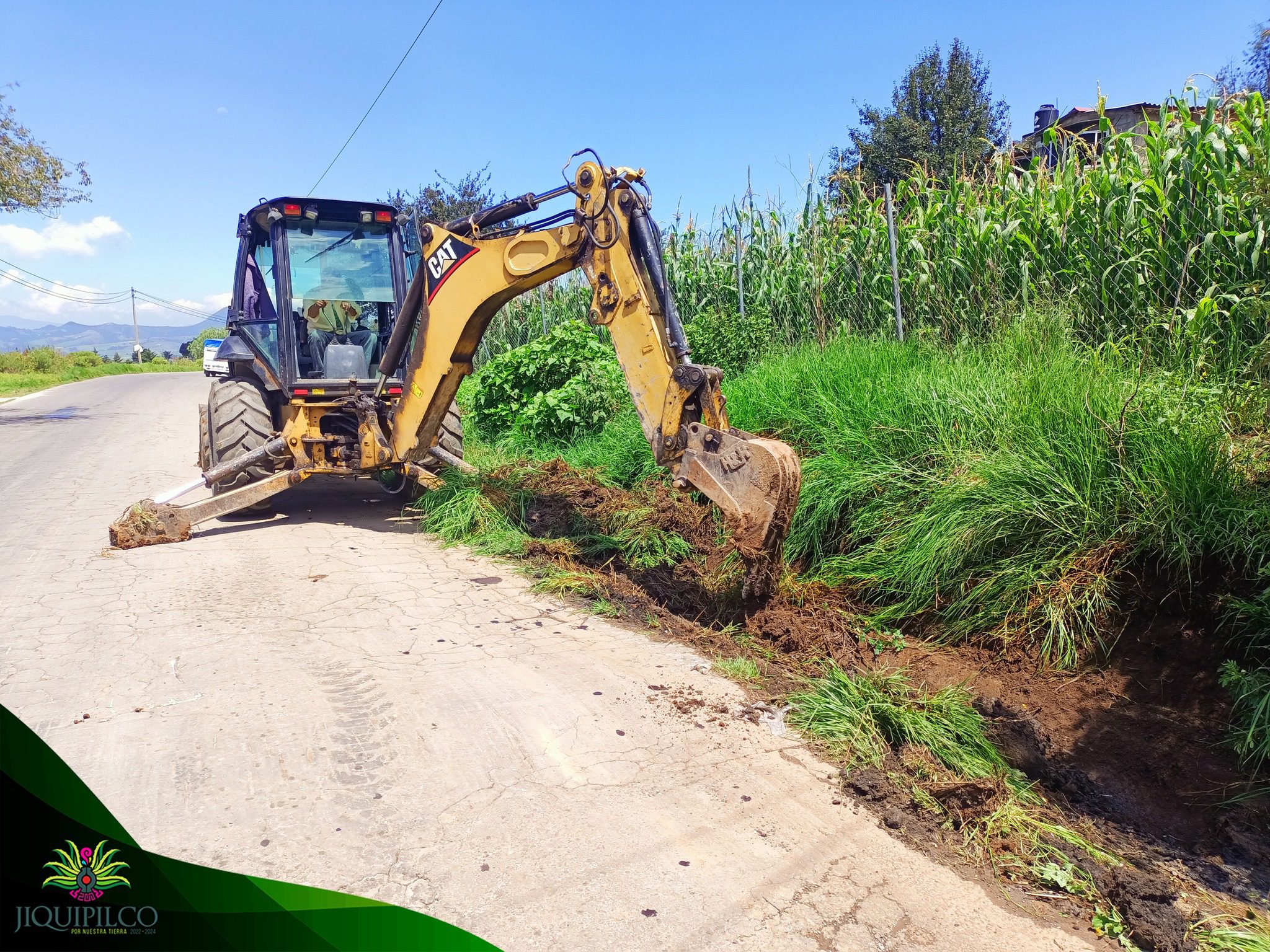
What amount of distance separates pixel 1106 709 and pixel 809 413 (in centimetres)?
305

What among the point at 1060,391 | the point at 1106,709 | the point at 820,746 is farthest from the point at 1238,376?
the point at 820,746

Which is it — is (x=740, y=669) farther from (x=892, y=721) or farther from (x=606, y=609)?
(x=606, y=609)

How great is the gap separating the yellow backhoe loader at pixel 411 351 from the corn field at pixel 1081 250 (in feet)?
8.80

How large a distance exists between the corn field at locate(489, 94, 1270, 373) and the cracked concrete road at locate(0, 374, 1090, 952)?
3136 mm

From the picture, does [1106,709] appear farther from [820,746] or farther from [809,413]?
[809,413]

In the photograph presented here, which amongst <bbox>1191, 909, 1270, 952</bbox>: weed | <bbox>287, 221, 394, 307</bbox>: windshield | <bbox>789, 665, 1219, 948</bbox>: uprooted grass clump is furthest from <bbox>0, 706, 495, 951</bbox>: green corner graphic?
<bbox>287, 221, 394, 307</bbox>: windshield

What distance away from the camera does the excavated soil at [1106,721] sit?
9.53 ft

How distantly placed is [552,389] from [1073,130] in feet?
42.4

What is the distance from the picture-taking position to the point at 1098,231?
20.4 feet

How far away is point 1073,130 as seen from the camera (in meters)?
16.5

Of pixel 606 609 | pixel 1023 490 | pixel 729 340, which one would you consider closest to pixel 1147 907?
pixel 1023 490

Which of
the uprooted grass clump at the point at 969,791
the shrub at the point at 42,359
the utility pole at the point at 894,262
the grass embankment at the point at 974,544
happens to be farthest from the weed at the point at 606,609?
the shrub at the point at 42,359

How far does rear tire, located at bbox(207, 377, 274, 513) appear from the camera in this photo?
24.2 ft

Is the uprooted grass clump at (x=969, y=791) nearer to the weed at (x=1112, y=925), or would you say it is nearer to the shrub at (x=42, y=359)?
the weed at (x=1112, y=925)
